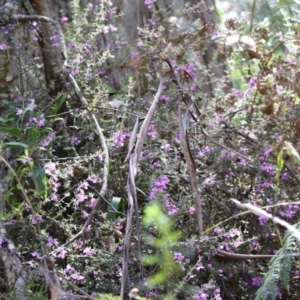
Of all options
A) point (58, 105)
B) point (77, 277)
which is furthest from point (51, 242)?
point (58, 105)

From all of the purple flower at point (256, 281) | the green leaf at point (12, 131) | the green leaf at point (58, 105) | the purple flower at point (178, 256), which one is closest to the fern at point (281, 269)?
the purple flower at point (178, 256)

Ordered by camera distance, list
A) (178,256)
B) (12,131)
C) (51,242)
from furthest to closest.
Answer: (12,131) → (51,242) → (178,256)

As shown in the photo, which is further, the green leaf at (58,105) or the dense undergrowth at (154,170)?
the green leaf at (58,105)

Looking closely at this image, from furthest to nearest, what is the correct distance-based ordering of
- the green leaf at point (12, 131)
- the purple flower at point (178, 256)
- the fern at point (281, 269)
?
the green leaf at point (12, 131) → the purple flower at point (178, 256) → the fern at point (281, 269)

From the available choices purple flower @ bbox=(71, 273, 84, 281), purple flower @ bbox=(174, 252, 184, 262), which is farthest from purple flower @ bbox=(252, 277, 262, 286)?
purple flower @ bbox=(71, 273, 84, 281)

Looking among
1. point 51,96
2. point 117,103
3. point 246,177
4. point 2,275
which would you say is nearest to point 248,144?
point 246,177

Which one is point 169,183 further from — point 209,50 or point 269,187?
point 209,50

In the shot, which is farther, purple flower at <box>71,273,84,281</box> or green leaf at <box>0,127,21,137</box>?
green leaf at <box>0,127,21,137</box>

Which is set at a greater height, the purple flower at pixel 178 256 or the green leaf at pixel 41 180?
the green leaf at pixel 41 180

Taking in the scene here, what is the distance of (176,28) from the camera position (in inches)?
128

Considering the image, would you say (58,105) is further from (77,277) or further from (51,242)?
(77,277)

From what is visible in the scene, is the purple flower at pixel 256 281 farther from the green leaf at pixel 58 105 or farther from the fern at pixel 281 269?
the green leaf at pixel 58 105

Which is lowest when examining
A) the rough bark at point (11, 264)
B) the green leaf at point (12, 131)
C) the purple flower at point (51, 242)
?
the purple flower at point (51, 242)

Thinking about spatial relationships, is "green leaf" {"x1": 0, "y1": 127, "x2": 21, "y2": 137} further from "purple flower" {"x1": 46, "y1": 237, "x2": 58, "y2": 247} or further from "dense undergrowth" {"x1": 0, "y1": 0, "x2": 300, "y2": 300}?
"purple flower" {"x1": 46, "y1": 237, "x2": 58, "y2": 247}
